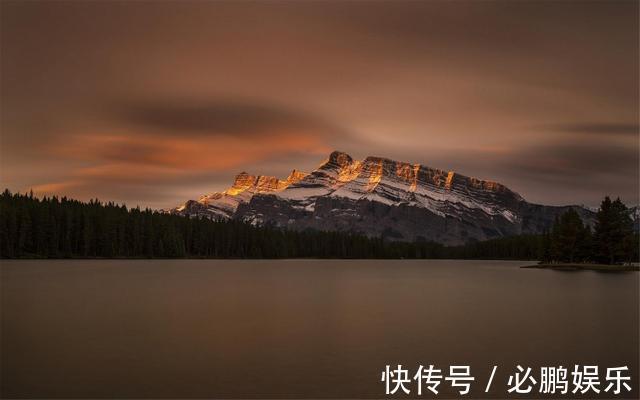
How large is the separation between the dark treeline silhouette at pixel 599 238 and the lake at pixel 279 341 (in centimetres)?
7386

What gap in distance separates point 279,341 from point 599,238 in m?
120

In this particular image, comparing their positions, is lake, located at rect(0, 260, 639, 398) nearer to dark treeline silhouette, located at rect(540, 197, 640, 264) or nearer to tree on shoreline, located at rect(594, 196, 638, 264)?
tree on shoreline, located at rect(594, 196, 638, 264)

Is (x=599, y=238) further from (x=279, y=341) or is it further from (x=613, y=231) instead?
(x=279, y=341)

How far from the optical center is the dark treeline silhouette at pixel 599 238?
13138 cm

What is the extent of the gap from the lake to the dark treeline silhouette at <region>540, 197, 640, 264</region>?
242ft

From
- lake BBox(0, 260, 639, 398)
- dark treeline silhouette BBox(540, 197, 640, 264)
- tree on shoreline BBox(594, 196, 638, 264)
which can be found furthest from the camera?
dark treeline silhouette BBox(540, 197, 640, 264)

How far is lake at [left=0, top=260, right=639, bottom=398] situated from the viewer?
2491 centimetres

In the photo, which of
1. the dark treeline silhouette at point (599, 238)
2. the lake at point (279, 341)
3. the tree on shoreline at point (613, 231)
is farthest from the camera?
Result: the dark treeline silhouette at point (599, 238)

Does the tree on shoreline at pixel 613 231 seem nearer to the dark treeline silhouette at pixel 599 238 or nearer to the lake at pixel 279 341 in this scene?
the dark treeline silhouette at pixel 599 238

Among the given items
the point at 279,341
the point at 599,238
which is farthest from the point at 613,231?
the point at 279,341

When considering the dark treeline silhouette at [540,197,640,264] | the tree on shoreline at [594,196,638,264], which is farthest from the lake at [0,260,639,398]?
the dark treeline silhouette at [540,197,640,264]

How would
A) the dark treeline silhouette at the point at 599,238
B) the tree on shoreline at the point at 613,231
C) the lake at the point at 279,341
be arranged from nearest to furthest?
1. the lake at the point at 279,341
2. the tree on shoreline at the point at 613,231
3. the dark treeline silhouette at the point at 599,238

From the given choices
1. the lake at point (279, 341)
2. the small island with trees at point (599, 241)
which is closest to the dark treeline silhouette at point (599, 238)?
the small island with trees at point (599, 241)

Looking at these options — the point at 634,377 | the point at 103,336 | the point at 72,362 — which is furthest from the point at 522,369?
the point at 103,336
